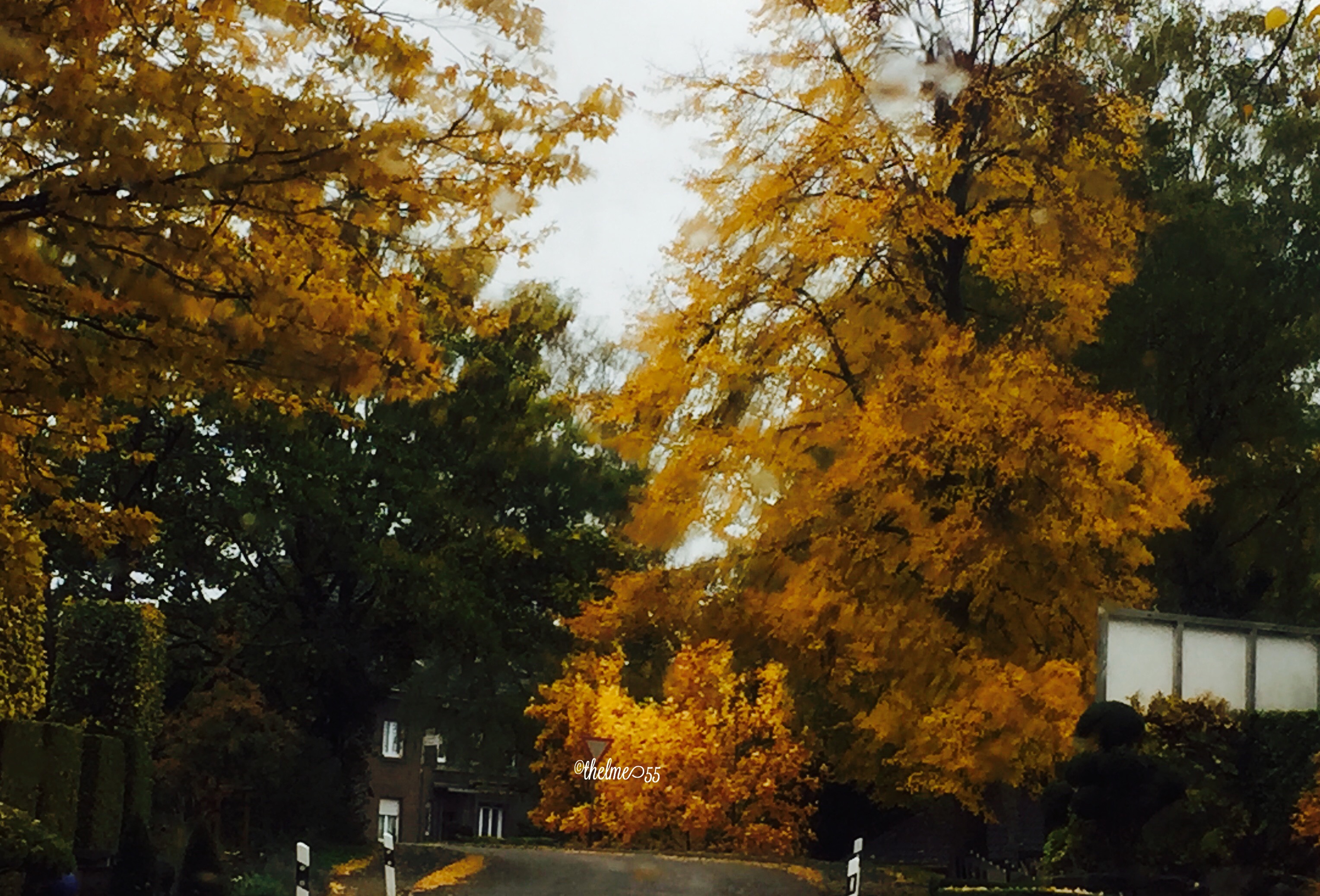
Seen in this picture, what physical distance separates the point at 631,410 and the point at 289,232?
10432mm

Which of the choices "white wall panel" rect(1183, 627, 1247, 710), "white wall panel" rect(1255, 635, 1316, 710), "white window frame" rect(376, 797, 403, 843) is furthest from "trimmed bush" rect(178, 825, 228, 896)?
"white window frame" rect(376, 797, 403, 843)

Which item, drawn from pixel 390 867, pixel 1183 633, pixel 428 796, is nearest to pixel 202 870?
pixel 390 867

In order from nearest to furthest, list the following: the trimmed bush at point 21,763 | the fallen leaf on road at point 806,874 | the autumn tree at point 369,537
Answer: the trimmed bush at point 21,763
the fallen leaf on road at point 806,874
the autumn tree at point 369,537

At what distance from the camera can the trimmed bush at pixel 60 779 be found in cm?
1477

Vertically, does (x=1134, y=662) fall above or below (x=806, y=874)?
above

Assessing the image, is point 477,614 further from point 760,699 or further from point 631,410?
point 631,410

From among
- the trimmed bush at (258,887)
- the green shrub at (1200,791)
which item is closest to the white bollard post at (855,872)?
the green shrub at (1200,791)

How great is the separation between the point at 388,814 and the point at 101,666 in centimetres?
3304

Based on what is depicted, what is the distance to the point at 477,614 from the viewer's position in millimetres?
27688

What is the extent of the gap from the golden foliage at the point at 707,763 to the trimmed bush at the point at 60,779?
1099cm

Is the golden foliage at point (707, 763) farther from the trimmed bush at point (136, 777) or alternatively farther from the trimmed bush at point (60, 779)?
the trimmed bush at point (60, 779)

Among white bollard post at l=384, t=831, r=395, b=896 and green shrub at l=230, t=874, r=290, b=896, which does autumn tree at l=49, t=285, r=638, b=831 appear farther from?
white bollard post at l=384, t=831, r=395, b=896

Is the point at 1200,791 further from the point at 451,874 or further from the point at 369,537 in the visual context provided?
the point at 369,537

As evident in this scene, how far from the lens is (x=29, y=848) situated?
464 inches
